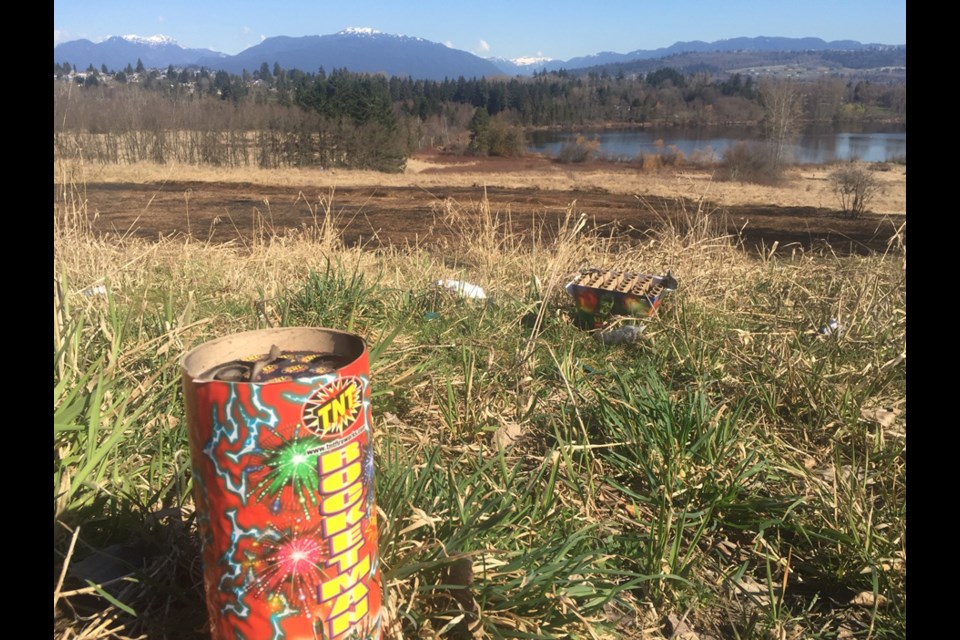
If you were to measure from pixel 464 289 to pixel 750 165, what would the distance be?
38.1 metres

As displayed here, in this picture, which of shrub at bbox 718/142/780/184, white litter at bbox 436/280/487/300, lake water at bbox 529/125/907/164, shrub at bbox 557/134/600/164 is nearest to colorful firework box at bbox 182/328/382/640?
white litter at bbox 436/280/487/300

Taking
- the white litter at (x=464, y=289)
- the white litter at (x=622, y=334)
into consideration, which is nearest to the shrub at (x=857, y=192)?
the white litter at (x=464, y=289)

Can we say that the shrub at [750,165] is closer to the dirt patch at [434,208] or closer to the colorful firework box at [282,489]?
the dirt patch at [434,208]

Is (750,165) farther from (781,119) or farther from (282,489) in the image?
(282,489)

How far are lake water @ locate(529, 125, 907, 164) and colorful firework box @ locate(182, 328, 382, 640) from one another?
3855cm

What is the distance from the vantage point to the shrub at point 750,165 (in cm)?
3616

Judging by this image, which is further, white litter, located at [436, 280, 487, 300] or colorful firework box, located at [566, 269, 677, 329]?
white litter, located at [436, 280, 487, 300]

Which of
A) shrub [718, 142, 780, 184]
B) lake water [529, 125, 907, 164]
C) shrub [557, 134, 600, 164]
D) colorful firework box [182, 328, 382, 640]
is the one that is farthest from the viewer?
shrub [557, 134, 600, 164]

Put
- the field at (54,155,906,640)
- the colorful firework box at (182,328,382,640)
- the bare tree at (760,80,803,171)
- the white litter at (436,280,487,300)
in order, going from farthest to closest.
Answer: the bare tree at (760,80,803,171)
the white litter at (436,280,487,300)
the field at (54,155,906,640)
the colorful firework box at (182,328,382,640)

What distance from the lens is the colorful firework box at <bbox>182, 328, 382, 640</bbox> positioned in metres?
1.11

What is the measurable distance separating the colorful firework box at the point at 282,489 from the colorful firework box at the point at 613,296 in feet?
9.11

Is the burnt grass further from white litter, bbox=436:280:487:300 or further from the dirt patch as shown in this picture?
white litter, bbox=436:280:487:300

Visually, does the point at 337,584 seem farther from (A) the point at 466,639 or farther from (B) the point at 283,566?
(A) the point at 466,639

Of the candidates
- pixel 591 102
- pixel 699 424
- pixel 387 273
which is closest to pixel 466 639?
pixel 699 424
